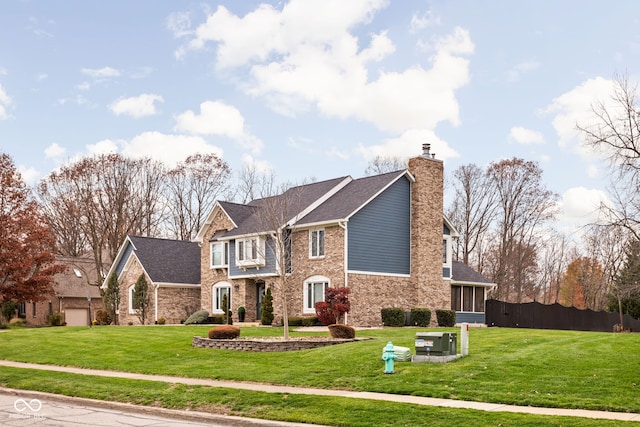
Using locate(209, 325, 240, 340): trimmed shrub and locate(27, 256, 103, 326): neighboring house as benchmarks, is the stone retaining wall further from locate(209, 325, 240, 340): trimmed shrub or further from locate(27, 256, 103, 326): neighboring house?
locate(27, 256, 103, 326): neighboring house

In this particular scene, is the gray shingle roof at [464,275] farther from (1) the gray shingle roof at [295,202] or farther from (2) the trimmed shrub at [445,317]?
(1) the gray shingle roof at [295,202]

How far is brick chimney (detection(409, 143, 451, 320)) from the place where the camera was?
41.6m

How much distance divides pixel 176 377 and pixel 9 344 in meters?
14.5

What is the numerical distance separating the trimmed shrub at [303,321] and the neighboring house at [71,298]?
86.1 ft

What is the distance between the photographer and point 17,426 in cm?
1397

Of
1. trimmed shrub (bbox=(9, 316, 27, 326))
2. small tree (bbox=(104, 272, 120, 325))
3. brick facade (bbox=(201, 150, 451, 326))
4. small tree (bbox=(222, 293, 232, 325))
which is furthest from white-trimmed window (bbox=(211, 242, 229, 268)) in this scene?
trimmed shrub (bbox=(9, 316, 27, 326))

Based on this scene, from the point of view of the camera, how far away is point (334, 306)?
123ft

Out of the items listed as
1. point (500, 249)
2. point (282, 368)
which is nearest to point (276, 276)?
point (282, 368)

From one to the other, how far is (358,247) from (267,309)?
6610mm

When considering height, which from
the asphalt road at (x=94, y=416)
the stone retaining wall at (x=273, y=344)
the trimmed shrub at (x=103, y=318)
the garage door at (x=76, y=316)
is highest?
the stone retaining wall at (x=273, y=344)

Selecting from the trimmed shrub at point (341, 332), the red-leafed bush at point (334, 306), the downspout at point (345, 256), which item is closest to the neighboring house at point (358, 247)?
the downspout at point (345, 256)

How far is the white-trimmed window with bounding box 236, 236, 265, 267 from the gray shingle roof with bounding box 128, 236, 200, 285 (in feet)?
25.2

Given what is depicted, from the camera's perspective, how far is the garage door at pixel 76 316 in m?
62.3

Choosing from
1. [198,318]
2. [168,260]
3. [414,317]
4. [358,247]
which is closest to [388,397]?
[358,247]
